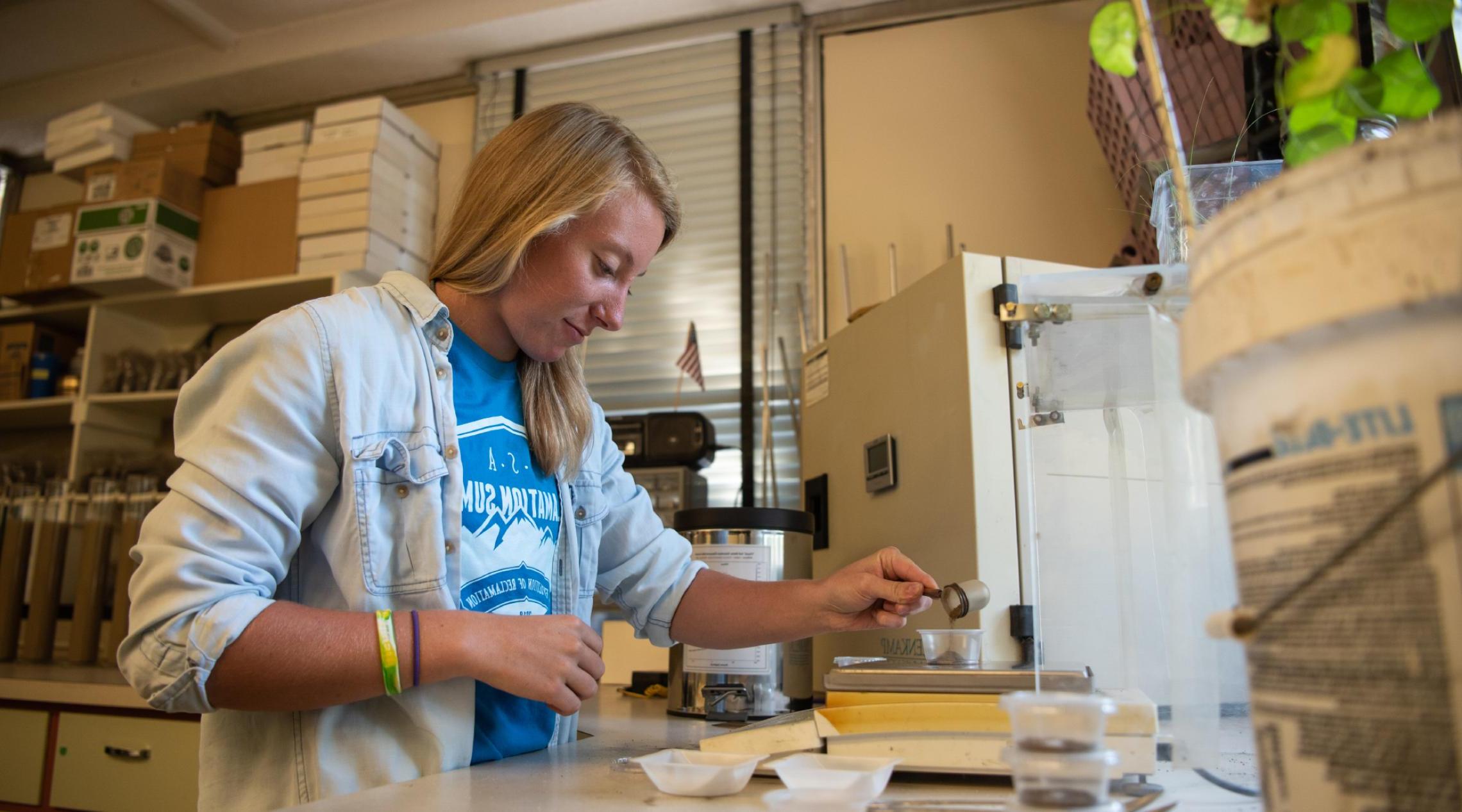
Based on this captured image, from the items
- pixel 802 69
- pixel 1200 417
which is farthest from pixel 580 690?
pixel 802 69

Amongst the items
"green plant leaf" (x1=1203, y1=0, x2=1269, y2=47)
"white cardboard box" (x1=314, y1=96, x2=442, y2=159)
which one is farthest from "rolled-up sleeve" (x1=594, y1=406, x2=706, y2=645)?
"white cardboard box" (x1=314, y1=96, x2=442, y2=159)

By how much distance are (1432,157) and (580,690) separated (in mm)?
775

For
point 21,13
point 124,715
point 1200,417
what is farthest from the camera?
point 21,13

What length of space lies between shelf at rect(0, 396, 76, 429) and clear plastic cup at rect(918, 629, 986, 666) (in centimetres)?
264

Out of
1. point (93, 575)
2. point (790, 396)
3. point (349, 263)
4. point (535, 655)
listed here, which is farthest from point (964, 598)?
point (93, 575)

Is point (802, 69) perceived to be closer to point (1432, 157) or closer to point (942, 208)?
point (942, 208)

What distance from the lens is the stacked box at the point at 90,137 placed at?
283 centimetres

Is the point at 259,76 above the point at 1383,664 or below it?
above

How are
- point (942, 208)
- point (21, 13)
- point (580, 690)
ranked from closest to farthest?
point (580, 690) < point (942, 208) < point (21, 13)

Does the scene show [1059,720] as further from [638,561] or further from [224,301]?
[224,301]

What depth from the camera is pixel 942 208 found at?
7.88 ft

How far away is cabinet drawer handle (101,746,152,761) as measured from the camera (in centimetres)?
187

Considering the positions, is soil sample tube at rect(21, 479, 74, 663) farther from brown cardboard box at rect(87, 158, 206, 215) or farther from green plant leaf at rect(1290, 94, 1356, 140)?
green plant leaf at rect(1290, 94, 1356, 140)

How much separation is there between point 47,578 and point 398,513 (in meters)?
2.10
